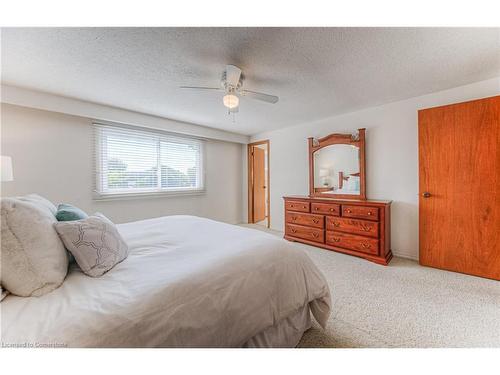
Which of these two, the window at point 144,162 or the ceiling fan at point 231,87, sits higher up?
the ceiling fan at point 231,87

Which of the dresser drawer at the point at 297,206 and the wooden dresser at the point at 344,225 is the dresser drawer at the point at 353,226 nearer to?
the wooden dresser at the point at 344,225

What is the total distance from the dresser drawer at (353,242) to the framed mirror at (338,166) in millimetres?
703

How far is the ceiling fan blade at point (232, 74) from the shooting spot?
1764 millimetres

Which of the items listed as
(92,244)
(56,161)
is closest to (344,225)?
(92,244)

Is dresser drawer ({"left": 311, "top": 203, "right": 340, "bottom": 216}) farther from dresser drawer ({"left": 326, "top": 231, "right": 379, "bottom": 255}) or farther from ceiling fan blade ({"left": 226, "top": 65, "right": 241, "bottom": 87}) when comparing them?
ceiling fan blade ({"left": 226, "top": 65, "right": 241, "bottom": 87})

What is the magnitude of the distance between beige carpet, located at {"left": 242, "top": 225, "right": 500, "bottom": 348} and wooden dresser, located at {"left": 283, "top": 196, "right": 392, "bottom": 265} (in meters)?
0.30

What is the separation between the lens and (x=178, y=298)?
0.83m

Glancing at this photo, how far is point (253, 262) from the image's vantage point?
113 cm

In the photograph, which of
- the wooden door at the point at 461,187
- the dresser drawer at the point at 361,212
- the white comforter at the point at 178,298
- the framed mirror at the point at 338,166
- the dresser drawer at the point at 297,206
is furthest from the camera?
the dresser drawer at the point at 297,206

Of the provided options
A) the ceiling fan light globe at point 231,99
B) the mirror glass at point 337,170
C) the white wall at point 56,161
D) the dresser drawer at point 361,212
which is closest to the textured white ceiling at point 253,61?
the ceiling fan light globe at point 231,99

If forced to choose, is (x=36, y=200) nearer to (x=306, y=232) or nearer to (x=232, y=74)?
(x=232, y=74)

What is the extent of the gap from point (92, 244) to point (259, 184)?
175 inches

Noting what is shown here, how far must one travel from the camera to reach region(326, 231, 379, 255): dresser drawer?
8.59 ft
